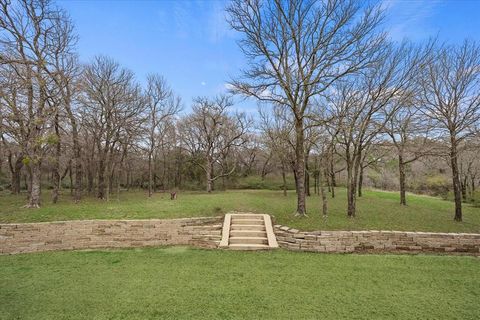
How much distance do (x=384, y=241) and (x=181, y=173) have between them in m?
26.9

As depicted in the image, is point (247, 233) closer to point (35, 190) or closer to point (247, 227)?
point (247, 227)

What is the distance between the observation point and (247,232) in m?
8.45

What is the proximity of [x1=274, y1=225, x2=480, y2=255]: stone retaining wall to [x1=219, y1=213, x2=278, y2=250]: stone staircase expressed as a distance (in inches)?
37.4

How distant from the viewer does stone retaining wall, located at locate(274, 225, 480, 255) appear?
7.35 meters

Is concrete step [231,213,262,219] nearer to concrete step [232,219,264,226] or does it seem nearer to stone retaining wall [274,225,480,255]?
concrete step [232,219,264,226]

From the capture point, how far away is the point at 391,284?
5309 millimetres

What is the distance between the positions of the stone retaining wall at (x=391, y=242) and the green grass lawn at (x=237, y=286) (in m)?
0.44

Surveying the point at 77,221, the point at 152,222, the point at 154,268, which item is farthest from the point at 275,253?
the point at 77,221

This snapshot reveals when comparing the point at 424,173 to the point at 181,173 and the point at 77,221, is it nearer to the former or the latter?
the point at 181,173

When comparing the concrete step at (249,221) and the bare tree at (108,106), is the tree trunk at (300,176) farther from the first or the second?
the bare tree at (108,106)

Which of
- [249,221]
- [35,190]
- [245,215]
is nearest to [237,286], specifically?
[249,221]

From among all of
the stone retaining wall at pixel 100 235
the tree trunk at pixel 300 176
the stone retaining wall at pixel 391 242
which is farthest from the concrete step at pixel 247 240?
the tree trunk at pixel 300 176

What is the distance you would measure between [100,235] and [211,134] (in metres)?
18.5

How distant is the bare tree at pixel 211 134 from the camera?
1008 inches
